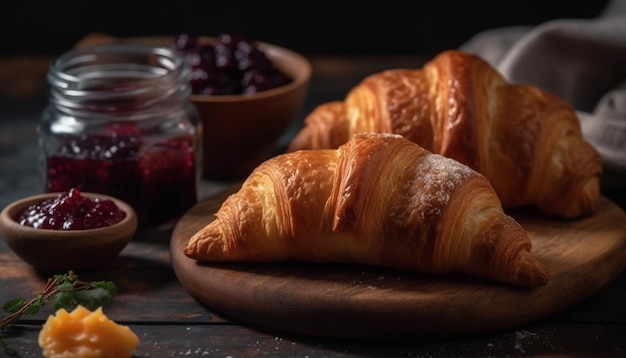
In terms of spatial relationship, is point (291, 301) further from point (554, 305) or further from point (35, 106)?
point (35, 106)

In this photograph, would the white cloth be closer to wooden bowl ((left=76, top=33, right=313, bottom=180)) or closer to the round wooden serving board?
wooden bowl ((left=76, top=33, right=313, bottom=180))

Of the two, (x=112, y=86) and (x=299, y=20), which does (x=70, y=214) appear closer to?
(x=112, y=86)

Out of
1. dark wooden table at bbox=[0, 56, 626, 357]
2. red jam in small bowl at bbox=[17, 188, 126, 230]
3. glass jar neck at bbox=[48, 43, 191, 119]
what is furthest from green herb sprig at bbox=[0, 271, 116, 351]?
glass jar neck at bbox=[48, 43, 191, 119]

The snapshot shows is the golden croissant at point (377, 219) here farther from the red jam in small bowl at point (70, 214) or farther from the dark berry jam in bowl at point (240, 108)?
the dark berry jam in bowl at point (240, 108)

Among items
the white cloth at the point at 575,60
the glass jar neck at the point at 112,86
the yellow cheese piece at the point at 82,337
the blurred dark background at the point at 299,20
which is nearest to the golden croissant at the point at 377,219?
the yellow cheese piece at the point at 82,337

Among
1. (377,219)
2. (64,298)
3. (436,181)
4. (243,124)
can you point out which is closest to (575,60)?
(243,124)

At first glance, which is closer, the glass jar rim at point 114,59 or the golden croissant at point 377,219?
the golden croissant at point 377,219
